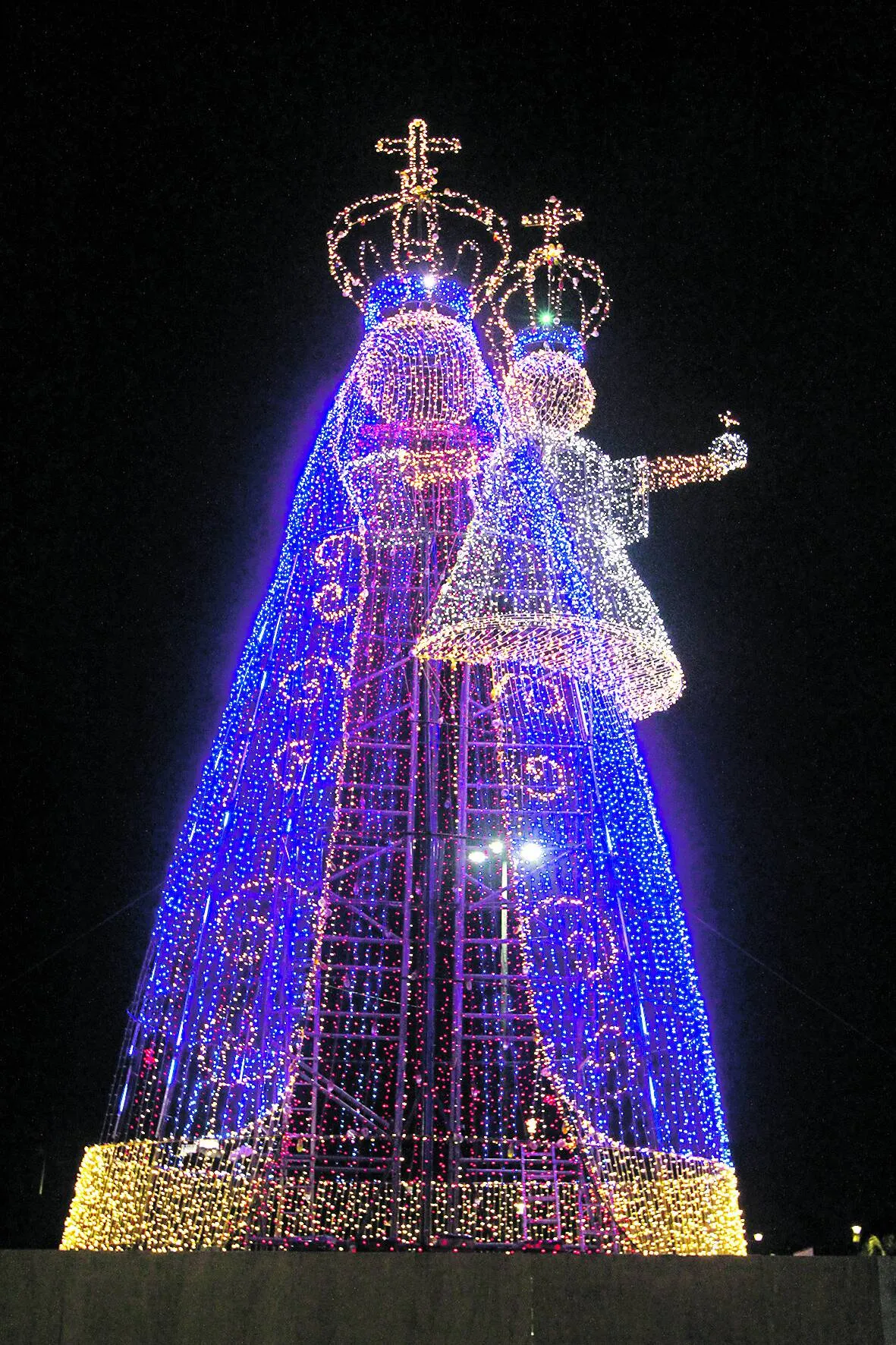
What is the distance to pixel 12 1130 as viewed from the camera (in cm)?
1329

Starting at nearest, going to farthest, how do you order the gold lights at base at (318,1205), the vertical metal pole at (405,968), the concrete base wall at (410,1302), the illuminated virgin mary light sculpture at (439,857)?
the concrete base wall at (410,1302) → the gold lights at base at (318,1205) → the illuminated virgin mary light sculpture at (439,857) → the vertical metal pole at (405,968)

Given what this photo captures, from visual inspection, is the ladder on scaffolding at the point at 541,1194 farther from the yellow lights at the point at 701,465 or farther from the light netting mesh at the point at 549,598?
the yellow lights at the point at 701,465

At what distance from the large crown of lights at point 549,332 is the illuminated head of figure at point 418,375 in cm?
53

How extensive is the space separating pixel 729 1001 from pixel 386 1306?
9.20 metres

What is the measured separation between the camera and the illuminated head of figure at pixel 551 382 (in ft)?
29.0

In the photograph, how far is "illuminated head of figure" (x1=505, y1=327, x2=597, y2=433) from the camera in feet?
29.0

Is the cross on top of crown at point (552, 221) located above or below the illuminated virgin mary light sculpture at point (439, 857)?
above

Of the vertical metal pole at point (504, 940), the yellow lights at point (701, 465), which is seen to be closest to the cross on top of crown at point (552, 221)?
the yellow lights at point (701, 465)

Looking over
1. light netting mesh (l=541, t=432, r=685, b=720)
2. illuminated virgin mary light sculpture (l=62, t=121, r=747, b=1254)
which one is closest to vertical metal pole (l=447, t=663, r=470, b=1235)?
illuminated virgin mary light sculpture (l=62, t=121, r=747, b=1254)

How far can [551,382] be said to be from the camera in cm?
883

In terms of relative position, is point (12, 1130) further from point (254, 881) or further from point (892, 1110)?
point (892, 1110)

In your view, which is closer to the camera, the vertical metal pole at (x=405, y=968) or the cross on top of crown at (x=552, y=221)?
the vertical metal pole at (x=405, y=968)

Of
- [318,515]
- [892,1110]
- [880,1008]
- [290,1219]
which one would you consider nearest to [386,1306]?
[290,1219]

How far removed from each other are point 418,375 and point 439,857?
3121 mm
